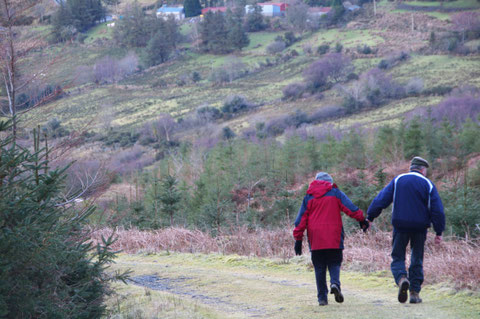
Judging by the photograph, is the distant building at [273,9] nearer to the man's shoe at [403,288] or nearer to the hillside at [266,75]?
the hillside at [266,75]

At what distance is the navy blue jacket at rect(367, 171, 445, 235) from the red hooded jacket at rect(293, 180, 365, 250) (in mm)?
516

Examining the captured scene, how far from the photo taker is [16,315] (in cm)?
545

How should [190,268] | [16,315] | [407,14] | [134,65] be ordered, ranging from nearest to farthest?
[16,315], [190,268], [134,65], [407,14]

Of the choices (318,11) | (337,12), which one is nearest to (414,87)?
(337,12)

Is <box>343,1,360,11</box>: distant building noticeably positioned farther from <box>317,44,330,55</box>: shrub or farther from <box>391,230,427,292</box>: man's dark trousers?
<box>391,230,427,292</box>: man's dark trousers

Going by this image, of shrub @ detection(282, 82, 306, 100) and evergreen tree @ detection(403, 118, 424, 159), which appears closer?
evergreen tree @ detection(403, 118, 424, 159)

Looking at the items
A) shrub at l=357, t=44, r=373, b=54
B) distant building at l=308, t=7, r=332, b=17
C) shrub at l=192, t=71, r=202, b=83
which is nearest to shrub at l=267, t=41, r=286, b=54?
shrub at l=357, t=44, r=373, b=54

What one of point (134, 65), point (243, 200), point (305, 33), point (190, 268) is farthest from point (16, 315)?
point (305, 33)

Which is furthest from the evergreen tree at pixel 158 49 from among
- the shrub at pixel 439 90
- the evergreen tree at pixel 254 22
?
the shrub at pixel 439 90

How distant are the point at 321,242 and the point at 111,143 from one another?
5958 centimetres

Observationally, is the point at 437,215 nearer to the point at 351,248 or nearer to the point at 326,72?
the point at 351,248

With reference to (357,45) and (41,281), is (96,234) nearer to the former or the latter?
(41,281)

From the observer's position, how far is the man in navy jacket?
6.82 metres

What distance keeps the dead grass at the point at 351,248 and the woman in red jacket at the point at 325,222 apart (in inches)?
72.6
